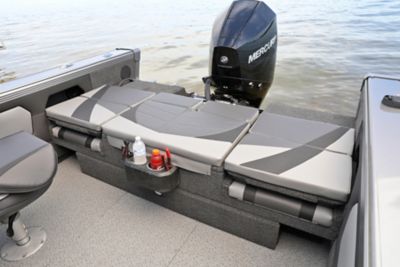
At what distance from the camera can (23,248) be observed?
119 cm

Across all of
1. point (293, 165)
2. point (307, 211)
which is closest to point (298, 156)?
point (293, 165)

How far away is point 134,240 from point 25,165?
22.3 inches

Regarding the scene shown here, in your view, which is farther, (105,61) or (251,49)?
(105,61)

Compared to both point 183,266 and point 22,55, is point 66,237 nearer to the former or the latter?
point 183,266

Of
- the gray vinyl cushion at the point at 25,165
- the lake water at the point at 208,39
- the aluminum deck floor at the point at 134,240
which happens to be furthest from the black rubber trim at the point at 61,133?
the lake water at the point at 208,39

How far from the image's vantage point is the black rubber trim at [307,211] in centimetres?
98

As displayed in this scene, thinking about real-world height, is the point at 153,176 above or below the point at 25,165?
below

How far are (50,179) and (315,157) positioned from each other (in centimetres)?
97

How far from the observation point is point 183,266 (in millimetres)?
1127

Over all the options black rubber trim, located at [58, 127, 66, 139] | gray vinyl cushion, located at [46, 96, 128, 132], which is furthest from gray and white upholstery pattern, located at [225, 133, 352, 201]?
black rubber trim, located at [58, 127, 66, 139]

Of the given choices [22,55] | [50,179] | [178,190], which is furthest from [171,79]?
[22,55]

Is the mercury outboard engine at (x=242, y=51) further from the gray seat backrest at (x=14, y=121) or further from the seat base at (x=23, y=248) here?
the seat base at (x=23, y=248)

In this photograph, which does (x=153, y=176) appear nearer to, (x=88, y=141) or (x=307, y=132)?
(x=88, y=141)

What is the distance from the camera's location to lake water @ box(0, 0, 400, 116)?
362cm
